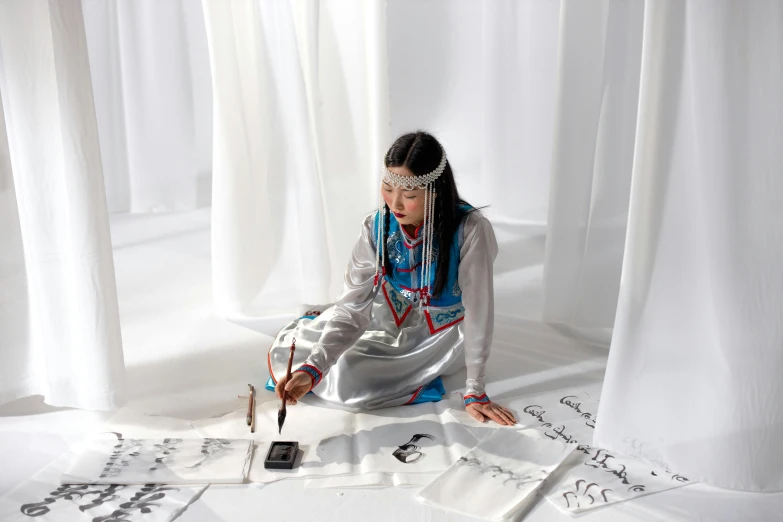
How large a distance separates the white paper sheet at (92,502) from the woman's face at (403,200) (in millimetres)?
775

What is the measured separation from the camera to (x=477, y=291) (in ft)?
6.64

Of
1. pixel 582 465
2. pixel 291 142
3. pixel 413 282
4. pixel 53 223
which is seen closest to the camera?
pixel 582 465

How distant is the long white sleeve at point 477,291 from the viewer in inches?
78.8

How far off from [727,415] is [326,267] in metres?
1.40

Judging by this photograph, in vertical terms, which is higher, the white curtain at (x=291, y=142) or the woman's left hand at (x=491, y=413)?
the white curtain at (x=291, y=142)

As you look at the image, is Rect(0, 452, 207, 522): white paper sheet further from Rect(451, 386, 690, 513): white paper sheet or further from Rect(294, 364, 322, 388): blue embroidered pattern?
Rect(451, 386, 690, 513): white paper sheet

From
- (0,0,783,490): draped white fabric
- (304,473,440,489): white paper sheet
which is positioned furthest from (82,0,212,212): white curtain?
(304,473,440,489): white paper sheet

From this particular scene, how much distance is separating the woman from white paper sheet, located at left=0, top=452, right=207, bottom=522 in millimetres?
344

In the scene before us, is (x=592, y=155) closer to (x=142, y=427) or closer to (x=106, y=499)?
(x=142, y=427)

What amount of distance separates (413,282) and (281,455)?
0.57 meters

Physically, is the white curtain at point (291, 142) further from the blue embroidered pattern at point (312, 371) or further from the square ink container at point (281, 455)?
the square ink container at point (281, 455)

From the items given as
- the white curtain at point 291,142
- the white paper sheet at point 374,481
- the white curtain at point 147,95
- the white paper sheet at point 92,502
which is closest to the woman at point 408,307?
the white paper sheet at point 374,481

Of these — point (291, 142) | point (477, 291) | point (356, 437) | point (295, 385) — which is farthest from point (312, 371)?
point (291, 142)

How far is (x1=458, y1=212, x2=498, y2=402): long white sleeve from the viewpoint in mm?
2002
